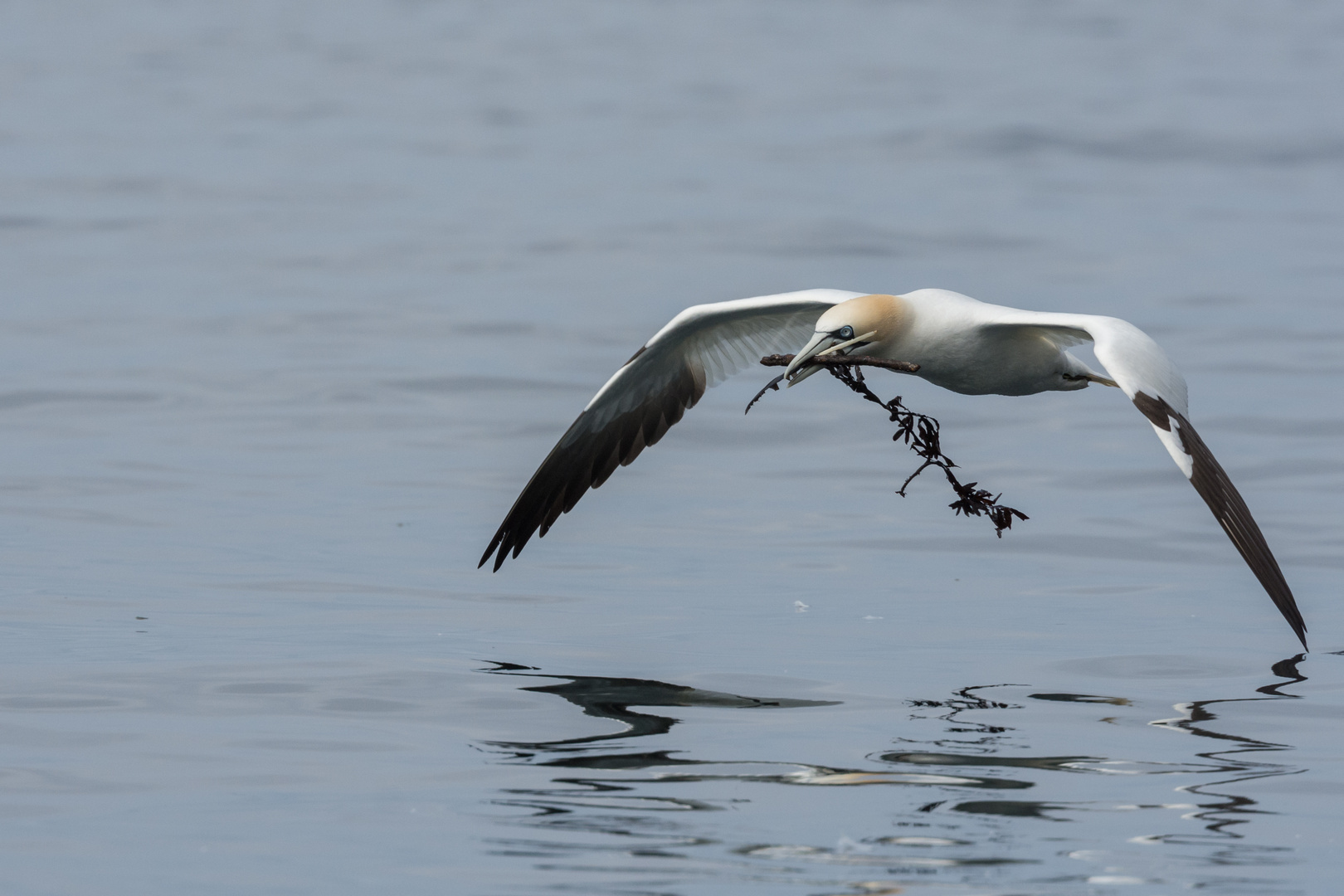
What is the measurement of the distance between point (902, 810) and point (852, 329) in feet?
10.3

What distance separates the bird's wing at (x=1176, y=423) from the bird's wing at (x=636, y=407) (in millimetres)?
2247

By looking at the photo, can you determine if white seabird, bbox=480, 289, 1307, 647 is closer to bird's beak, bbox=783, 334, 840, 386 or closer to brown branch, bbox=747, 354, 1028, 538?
bird's beak, bbox=783, 334, 840, 386

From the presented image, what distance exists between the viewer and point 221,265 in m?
23.0

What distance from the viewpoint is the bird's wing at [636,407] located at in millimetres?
11781

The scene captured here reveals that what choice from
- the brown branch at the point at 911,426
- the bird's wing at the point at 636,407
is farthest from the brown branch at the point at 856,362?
the bird's wing at the point at 636,407

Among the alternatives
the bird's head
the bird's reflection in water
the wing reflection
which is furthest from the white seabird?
the wing reflection

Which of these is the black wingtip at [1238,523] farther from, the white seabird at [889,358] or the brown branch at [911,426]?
the brown branch at [911,426]

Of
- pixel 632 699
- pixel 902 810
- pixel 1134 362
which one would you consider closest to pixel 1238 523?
pixel 1134 362

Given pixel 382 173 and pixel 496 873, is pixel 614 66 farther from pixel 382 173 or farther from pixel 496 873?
pixel 496 873

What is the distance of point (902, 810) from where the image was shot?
302 inches

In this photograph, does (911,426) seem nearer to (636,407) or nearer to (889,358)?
(889,358)

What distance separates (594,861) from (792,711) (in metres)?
2.14

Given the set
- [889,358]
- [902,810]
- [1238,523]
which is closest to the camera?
[902,810]

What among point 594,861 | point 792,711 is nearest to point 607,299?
point 792,711
